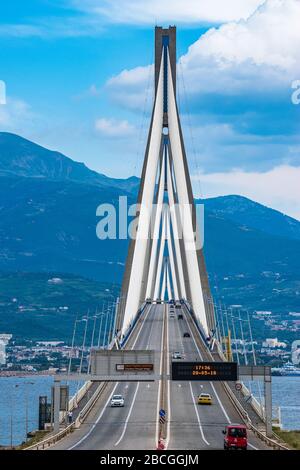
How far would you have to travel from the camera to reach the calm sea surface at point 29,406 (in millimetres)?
97713

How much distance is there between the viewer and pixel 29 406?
141375 millimetres

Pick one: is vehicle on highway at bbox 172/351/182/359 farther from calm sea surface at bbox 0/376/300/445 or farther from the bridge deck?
calm sea surface at bbox 0/376/300/445

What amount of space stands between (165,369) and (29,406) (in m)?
60.6

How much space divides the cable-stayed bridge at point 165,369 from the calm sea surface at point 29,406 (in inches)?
262

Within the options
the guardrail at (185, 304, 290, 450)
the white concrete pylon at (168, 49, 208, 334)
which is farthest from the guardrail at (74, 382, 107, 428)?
the white concrete pylon at (168, 49, 208, 334)

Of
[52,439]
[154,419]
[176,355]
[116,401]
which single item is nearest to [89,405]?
[116,401]

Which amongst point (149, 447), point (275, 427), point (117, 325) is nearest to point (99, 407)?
point (275, 427)

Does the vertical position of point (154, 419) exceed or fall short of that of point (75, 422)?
it exceeds it

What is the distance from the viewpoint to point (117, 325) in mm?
110188

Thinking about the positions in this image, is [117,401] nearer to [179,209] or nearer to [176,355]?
[176,355]

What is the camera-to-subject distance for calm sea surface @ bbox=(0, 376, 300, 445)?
97.7m

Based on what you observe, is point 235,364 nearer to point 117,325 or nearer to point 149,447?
point 149,447
